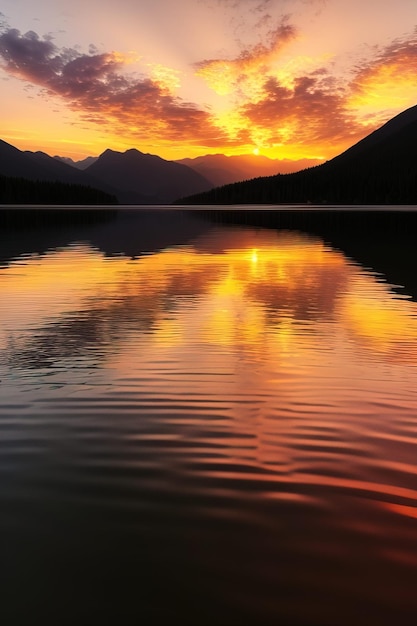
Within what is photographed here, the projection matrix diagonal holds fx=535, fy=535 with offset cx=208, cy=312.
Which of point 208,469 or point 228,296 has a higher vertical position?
point 208,469

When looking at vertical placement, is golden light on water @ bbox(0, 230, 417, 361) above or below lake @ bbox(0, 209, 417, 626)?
below

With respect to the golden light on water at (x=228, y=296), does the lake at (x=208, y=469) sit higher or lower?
higher

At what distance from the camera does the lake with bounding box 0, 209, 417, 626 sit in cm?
602

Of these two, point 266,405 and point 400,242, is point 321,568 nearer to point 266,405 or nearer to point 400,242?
point 266,405

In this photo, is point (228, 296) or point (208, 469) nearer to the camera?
point (208, 469)

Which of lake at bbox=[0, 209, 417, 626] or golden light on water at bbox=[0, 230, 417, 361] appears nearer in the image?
lake at bbox=[0, 209, 417, 626]

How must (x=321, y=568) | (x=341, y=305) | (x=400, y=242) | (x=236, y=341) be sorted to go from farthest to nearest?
(x=400, y=242) < (x=341, y=305) < (x=236, y=341) < (x=321, y=568)

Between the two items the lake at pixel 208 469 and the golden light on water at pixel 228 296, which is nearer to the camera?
the lake at pixel 208 469

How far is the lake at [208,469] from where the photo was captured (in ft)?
19.7

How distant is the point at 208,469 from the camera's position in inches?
349

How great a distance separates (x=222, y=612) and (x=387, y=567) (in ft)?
7.02

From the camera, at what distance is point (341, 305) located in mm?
24625

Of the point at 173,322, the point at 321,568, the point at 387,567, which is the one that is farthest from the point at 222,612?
the point at 173,322

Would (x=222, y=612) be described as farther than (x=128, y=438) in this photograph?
No
